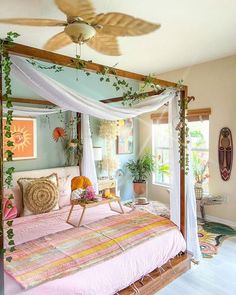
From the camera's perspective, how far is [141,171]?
5.50 meters

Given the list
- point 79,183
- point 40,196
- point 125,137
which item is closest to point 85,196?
point 79,183

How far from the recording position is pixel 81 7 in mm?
1917

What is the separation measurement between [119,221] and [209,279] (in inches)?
45.1

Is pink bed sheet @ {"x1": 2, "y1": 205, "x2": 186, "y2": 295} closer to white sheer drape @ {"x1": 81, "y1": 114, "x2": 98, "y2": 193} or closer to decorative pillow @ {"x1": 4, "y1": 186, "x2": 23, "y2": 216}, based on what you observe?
decorative pillow @ {"x1": 4, "y1": 186, "x2": 23, "y2": 216}

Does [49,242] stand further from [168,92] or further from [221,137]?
[221,137]

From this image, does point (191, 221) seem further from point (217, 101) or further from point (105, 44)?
point (217, 101)

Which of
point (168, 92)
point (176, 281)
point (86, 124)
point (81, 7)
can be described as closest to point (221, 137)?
point (168, 92)

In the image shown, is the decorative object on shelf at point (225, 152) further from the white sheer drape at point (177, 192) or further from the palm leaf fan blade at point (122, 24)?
the palm leaf fan blade at point (122, 24)

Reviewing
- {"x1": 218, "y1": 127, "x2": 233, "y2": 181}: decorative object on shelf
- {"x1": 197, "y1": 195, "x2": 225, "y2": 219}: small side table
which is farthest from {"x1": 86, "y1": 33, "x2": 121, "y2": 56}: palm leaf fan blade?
{"x1": 197, "y1": 195, "x2": 225, "y2": 219}: small side table

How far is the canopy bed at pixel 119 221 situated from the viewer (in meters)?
1.85

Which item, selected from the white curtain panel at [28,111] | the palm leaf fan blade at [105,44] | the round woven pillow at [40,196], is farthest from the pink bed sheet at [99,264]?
the palm leaf fan blade at [105,44]

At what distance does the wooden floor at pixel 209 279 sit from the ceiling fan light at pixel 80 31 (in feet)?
8.27

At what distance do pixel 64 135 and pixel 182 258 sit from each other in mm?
2804

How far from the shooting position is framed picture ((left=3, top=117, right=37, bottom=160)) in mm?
3934
